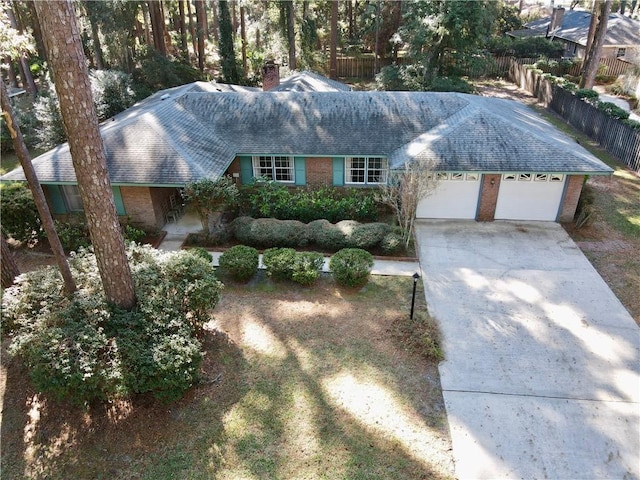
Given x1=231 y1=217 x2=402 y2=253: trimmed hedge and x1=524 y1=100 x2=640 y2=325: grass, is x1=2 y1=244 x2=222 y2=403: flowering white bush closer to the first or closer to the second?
x1=231 y1=217 x2=402 y2=253: trimmed hedge

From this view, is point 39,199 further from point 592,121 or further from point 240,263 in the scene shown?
point 592,121

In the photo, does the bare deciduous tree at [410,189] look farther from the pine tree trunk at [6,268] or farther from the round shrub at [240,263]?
the pine tree trunk at [6,268]

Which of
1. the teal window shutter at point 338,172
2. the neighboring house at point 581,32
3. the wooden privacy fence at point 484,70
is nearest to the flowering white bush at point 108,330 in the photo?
the teal window shutter at point 338,172

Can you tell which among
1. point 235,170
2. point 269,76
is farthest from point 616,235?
point 269,76

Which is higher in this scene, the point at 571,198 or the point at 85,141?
the point at 85,141

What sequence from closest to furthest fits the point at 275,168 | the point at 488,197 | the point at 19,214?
the point at 19,214
the point at 488,197
the point at 275,168

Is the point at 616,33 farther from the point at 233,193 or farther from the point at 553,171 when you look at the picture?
the point at 233,193

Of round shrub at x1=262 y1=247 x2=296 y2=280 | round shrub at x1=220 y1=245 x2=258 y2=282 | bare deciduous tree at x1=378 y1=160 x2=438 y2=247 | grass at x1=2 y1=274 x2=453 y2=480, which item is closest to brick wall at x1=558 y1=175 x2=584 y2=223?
bare deciduous tree at x1=378 y1=160 x2=438 y2=247
